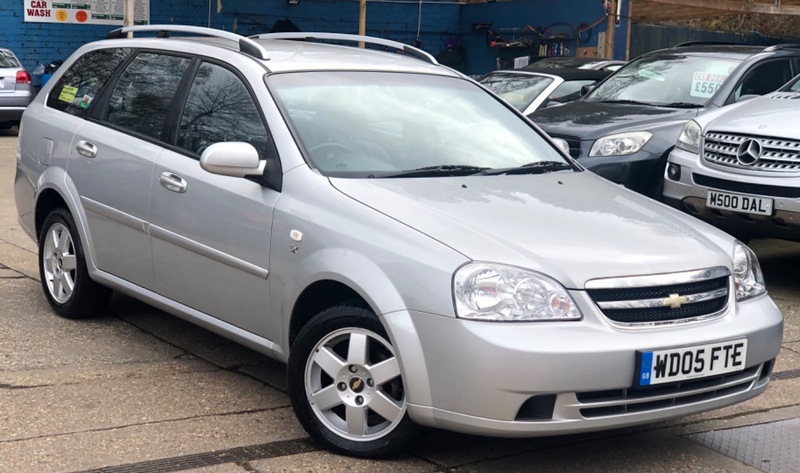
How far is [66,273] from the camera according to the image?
227 inches

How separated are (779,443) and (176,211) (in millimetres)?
2691

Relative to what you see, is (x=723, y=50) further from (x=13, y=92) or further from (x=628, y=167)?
(x=13, y=92)

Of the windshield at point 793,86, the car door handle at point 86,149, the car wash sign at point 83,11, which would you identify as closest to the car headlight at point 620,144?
the windshield at point 793,86

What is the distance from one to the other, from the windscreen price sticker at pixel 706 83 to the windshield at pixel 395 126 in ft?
12.9

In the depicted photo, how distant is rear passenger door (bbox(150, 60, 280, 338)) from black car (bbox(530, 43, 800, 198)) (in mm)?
3683

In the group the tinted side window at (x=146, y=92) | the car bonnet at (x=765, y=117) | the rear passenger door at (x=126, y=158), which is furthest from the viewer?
the car bonnet at (x=765, y=117)

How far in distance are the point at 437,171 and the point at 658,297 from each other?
115 cm

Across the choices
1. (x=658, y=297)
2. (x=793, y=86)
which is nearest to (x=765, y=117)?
(x=793, y=86)

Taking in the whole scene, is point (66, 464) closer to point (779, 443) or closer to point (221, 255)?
point (221, 255)

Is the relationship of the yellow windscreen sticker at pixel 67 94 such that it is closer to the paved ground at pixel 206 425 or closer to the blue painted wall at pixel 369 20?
the paved ground at pixel 206 425

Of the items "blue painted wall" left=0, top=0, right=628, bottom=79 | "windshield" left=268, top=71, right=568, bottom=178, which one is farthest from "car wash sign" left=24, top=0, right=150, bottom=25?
"windshield" left=268, top=71, right=568, bottom=178

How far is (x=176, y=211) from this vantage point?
A: 4.75m

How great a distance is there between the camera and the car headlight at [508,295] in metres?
3.58

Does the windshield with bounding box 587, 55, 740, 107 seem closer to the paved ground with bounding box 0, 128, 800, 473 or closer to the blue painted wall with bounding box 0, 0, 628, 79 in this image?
the paved ground with bounding box 0, 128, 800, 473
